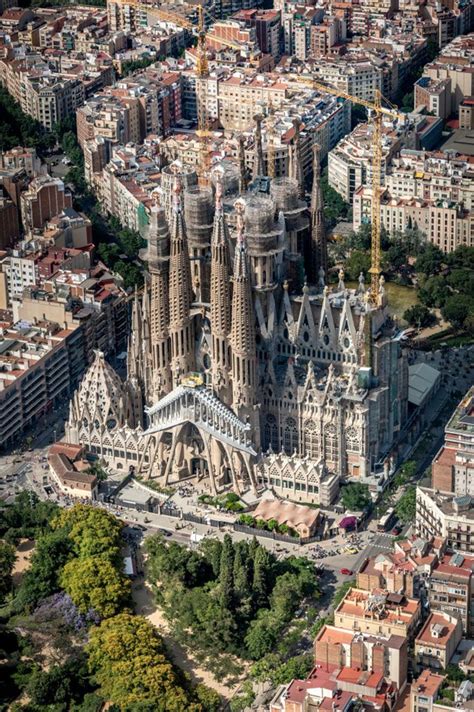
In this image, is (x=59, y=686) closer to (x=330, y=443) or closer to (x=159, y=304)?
(x=330, y=443)

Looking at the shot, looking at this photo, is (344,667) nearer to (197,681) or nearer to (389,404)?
(197,681)

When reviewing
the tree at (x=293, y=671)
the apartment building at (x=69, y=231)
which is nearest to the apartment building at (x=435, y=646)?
the tree at (x=293, y=671)

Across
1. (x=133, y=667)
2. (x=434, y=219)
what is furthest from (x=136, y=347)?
(x=434, y=219)

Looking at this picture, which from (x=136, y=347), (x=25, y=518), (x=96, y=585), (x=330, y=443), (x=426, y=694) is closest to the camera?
(x=426, y=694)

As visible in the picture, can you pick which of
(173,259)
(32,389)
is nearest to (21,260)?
(32,389)

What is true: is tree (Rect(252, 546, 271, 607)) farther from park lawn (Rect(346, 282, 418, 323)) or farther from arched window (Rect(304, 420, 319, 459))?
park lawn (Rect(346, 282, 418, 323))

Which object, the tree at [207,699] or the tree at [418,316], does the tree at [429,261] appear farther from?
the tree at [207,699]

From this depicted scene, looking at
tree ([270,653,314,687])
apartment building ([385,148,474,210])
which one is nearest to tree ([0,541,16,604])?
tree ([270,653,314,687])
